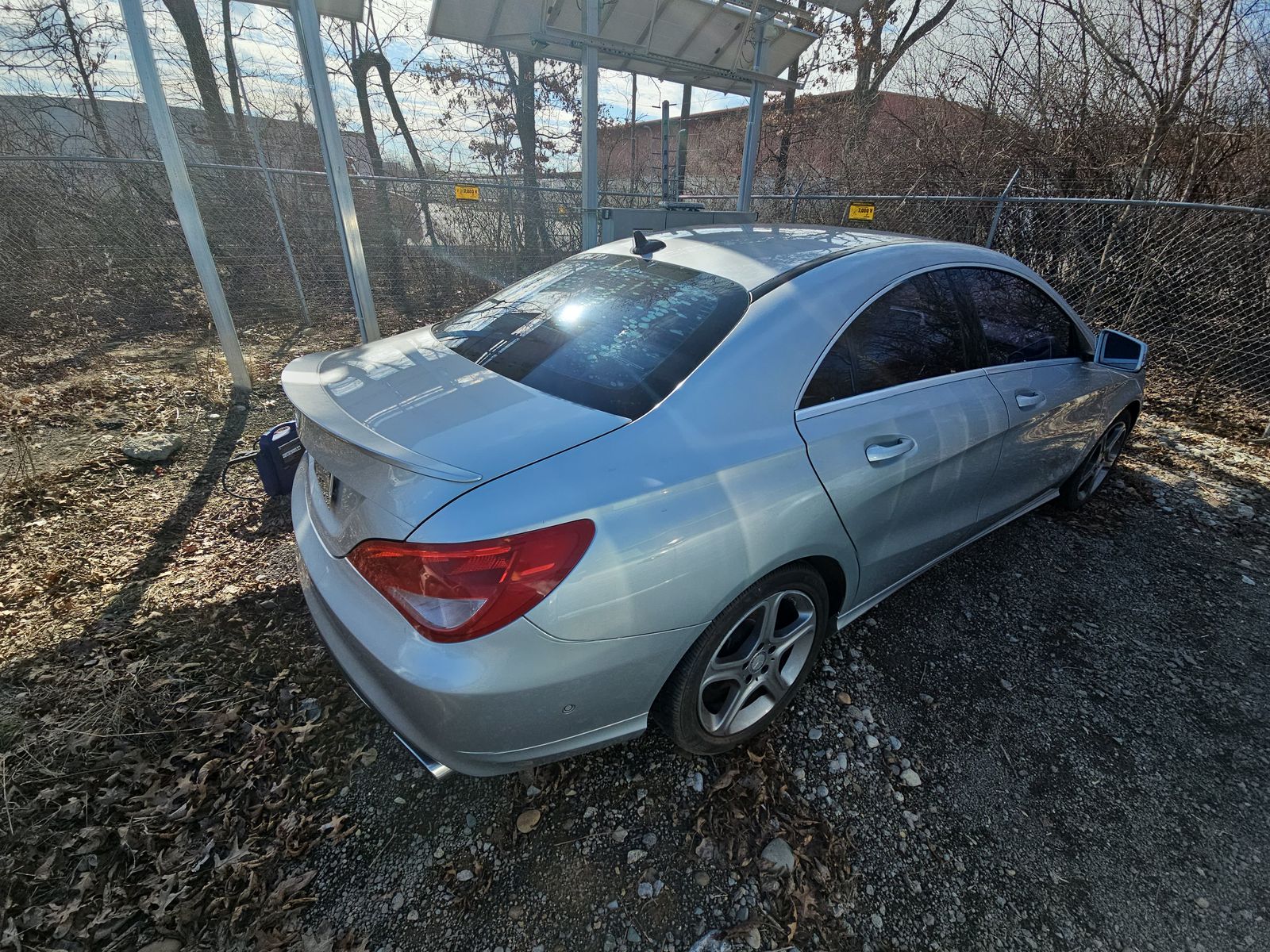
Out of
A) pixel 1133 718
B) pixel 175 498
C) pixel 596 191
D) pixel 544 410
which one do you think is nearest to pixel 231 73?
pixel 596 191

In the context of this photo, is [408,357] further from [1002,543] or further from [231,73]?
[231,73]

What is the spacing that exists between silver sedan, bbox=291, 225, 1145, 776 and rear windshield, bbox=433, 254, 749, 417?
1 centimetres

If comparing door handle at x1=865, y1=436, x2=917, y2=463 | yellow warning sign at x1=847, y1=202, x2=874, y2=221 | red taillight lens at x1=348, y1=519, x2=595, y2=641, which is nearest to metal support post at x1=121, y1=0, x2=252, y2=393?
red taillight lens at x1=348, y1=519, x2=595, y2=641

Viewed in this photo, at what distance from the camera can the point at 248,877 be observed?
160 cm

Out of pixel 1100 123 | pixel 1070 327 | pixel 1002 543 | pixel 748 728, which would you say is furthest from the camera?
pixel 1100 123

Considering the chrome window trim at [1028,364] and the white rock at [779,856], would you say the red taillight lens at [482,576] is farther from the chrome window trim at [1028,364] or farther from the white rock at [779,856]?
the chrome window trim at [1028,364]

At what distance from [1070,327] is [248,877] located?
13.4 feet

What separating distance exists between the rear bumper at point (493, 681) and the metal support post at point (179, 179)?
4.28 m

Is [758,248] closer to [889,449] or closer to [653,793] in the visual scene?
[889,449]

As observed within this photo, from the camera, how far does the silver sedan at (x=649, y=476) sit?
4.52 ft

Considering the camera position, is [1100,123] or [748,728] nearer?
[748,728]

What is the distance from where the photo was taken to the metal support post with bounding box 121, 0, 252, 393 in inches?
157

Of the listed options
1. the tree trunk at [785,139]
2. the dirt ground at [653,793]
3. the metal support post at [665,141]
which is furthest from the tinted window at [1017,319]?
the tree trunk at [785,139]

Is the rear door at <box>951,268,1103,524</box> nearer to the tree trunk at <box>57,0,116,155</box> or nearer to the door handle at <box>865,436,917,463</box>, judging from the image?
the door handle at <box>865,436,917,463</box>
